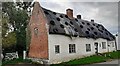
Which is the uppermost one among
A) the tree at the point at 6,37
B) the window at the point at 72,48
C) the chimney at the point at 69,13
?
the chimney at the point at 69,13

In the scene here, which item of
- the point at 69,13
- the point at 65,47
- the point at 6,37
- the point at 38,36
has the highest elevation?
the point at 69,13

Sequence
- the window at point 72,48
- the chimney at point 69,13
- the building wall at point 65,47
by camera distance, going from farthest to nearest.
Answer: the chimney at point 69,13
the window at point 72,48
the building wall at point 65,47

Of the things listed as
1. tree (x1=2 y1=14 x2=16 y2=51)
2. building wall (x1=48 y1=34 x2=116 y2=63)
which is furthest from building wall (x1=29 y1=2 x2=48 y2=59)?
Answer: tree (x1=2 y1=14 x2=16 y2=51)

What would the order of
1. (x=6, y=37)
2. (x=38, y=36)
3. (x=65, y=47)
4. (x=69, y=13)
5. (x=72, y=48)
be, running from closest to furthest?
1. (x=65, y=47)
2. (x=38, y=36)
3. (x=72, y=48)
4. (x=6, y=37)
5. (x=69, y=13)

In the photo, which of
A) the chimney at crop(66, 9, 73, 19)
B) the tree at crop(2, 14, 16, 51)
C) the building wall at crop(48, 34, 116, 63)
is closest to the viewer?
the building wall at crop(48, 34, 116, 63)

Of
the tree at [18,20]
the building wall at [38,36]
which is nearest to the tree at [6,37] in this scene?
the tree at [18,20]

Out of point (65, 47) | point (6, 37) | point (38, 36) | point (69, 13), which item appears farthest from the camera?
point (69, 13)

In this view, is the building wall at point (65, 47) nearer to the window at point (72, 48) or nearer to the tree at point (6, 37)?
the window at point (72, 48)

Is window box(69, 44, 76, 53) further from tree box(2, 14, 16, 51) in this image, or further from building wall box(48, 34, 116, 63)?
tree box(2, 14, 16, 51)

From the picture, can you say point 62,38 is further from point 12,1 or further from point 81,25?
point 12,1

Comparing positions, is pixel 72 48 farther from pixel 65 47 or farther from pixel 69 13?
pixel 69 13

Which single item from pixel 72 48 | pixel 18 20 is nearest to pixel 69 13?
pixel 72 48

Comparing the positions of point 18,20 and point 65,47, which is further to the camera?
point 18,20

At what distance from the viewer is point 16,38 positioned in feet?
106
